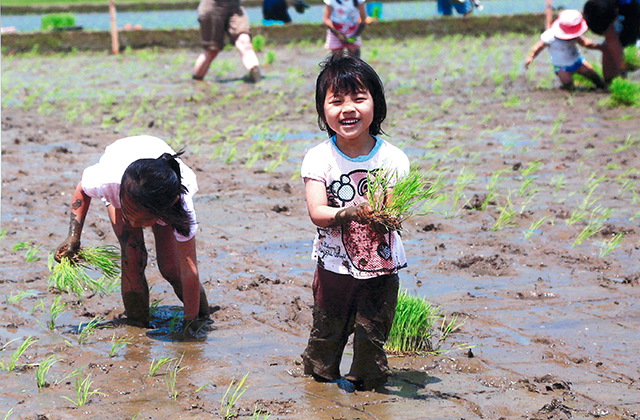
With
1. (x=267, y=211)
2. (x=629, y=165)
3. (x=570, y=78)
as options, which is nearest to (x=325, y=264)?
(x=267, y=211)

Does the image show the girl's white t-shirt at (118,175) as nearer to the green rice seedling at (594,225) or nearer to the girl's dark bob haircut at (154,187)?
the girl's dark bob haircut at (154,187)

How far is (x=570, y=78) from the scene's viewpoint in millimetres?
9898

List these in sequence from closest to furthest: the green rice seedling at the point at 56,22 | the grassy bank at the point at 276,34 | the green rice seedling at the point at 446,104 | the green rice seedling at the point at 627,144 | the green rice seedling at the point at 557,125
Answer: the green rice seedling at the point at 627,144 → the green rice seedling at the point at 557,125 → the green rice seedling at the point at 446,104 → the grassy bank at the point at 276,34 → the green rice seedling at the point at 56,22

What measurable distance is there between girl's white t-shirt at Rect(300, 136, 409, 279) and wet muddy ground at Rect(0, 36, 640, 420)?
50 centimetres

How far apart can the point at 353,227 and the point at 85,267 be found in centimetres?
161

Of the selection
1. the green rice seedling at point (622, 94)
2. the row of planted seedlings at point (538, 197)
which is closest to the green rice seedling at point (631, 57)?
the green rice seedling at point (622, 94)

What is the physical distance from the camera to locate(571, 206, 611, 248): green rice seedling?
16.6 ft

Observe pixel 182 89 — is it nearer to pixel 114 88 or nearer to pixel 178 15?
pixel 114 88

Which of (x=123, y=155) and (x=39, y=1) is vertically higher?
(x=123, y=155)

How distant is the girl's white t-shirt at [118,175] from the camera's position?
12.5 ft

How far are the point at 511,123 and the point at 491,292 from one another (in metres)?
4.40

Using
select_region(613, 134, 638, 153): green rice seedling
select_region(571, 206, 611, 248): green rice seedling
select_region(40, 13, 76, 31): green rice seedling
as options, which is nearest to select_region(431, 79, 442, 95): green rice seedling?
select_region(613, 134, 638, 153): green rice seedling

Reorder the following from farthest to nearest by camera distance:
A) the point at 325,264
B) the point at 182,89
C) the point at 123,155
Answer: the point at 182,89, the point at 123,155, the point at 325,264

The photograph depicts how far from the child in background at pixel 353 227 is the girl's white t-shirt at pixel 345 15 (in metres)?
7.73
